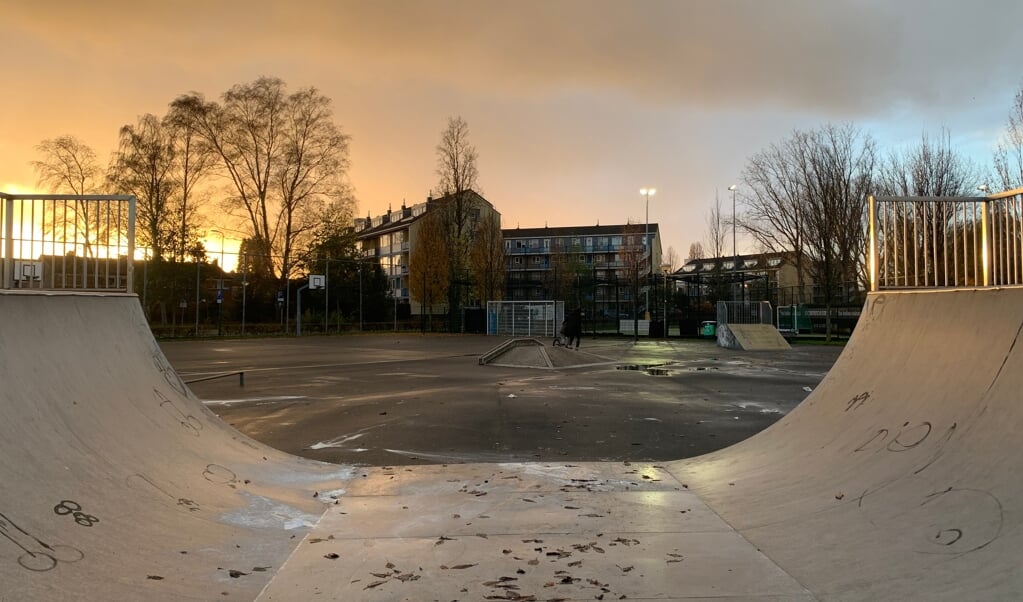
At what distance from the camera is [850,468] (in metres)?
4.71

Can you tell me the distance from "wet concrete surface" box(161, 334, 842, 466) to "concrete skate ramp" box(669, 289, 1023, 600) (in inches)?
63.8

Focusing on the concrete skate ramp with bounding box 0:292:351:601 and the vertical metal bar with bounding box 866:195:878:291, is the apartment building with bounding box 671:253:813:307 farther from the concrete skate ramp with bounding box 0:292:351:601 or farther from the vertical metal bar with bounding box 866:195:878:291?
the concrete skate ramp with bounding box 0:292:351:601

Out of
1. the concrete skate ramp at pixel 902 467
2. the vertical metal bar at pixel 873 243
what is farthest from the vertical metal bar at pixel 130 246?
the vertical metal bar at pixel 873 243

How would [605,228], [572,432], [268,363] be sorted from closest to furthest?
[572,432] → [268,363] → [605,228]

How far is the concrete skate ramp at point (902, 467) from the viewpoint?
3145 mm

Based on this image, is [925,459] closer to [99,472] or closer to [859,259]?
[99,472]

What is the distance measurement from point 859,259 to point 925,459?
33.8 meters

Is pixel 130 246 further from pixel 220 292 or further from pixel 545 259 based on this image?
pixel 545 259

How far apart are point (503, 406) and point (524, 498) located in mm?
5513

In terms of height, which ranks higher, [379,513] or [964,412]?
[964,412]

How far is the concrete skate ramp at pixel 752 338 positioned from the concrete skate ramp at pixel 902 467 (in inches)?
896

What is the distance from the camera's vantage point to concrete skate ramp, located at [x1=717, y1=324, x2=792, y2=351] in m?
28.0

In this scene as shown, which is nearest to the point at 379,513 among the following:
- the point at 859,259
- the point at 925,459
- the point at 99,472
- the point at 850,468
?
the point at 99,472

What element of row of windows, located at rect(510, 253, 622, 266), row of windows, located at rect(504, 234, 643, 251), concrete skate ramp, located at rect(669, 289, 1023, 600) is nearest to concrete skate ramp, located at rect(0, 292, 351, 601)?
concrete skate ramp, located at rect(669, 289, 1023, 600)
